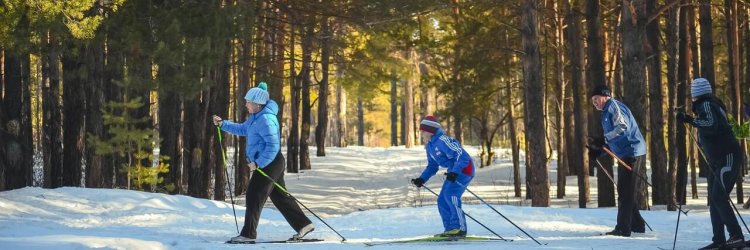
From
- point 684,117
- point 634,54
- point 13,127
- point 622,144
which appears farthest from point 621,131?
point 13,127

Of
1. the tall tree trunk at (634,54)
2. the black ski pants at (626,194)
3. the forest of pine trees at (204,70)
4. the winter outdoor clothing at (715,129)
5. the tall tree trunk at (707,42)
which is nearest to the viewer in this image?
the winter outdoor clothing at (715,129)

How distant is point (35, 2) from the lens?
14.3 metres

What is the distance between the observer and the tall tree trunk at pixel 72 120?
60.5 feet

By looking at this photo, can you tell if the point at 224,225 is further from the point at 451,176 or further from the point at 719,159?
the point at 719,159

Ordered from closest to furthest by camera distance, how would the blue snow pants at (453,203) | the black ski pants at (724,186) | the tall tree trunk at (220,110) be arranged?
the black ski pants at (724,186)
the blue snow pants at (453,203)
the tall tree trunk at (220,110)

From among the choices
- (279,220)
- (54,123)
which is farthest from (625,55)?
(54,123)

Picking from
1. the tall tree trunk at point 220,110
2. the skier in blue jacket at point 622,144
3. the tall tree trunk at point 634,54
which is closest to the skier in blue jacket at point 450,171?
the skier in blue jacket at point 622,144

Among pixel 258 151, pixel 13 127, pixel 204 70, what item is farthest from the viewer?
pixel 204 70

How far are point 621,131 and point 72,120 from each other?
12.8 m

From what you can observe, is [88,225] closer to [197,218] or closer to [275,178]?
[197,218]

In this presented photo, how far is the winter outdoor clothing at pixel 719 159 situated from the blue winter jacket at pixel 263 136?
14.4 feet

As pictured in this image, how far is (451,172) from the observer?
34.3ft

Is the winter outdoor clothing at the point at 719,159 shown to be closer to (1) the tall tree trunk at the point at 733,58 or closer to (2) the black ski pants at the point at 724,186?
(2) the black ski pants at the point at 724,186

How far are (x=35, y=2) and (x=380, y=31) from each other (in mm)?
12749
